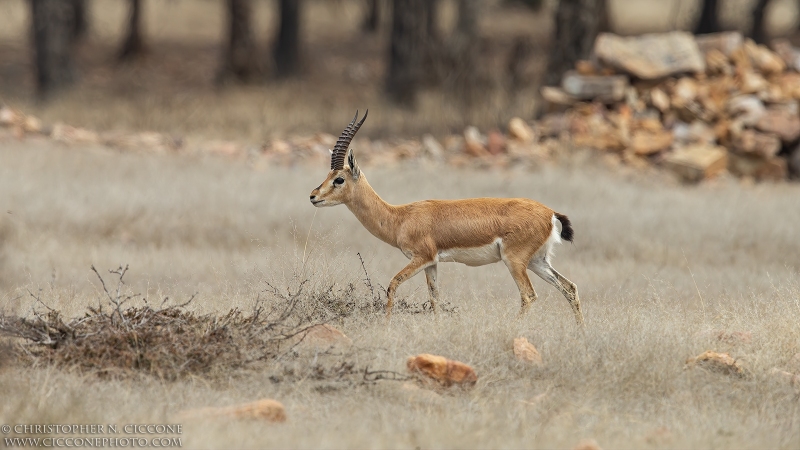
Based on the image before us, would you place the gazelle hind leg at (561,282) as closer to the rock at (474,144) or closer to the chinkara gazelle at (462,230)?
the chinkara gazelle at (462,230)

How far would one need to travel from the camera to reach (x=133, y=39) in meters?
30.5

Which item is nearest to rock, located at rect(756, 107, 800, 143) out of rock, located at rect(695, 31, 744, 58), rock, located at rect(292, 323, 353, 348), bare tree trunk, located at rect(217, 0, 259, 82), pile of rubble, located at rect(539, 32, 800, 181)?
pile of rubble, located at rect(539, 32, 800, 181)

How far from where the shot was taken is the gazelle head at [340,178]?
25.7 ft

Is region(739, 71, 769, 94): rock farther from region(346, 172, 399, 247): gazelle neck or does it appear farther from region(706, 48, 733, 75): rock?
region(346, 172, 399, 247): gazelle neck

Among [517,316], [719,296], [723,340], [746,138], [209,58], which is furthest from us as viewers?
[209,58]

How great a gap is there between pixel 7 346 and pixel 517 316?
11.6ft

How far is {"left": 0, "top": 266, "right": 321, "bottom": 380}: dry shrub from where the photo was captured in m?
6.36

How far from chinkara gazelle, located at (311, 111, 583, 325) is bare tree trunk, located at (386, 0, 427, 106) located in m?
15.7

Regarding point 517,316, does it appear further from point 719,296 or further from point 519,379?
point 719,296

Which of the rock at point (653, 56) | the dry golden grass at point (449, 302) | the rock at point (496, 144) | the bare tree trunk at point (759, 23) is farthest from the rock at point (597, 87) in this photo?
the bare tree trunk at point (759, 23)

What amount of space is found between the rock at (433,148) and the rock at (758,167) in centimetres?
459

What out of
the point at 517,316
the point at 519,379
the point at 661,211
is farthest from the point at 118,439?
the point at 661,211

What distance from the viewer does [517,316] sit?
304 inches

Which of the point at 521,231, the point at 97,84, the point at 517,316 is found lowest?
the point at 97,84
